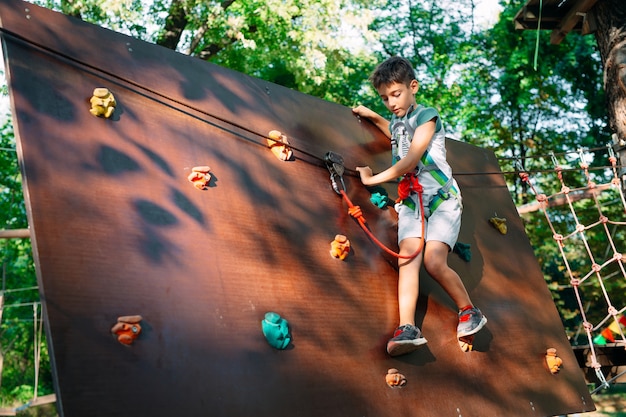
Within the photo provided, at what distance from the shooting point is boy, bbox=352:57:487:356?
2.76 m

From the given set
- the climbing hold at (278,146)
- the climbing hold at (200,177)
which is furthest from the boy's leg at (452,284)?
the climbing hold at (200,177)

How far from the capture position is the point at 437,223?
2822 mm

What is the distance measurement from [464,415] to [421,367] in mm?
256

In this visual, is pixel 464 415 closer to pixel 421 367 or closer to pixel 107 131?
pixel 421 367

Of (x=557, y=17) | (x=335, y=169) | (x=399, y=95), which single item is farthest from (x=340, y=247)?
(x=557, y=17)

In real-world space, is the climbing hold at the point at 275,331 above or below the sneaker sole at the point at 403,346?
above

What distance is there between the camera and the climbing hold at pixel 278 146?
8.85 feet

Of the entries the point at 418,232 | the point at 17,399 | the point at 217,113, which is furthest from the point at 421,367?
the point at 17,399

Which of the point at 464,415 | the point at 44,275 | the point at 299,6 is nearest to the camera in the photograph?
the point at 44,275

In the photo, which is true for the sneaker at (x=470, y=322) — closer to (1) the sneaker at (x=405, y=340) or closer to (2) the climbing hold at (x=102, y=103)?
(1) the sneaker at (x=405, y=340)

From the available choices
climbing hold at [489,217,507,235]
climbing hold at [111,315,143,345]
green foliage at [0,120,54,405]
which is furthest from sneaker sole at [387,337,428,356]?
green foliage at [0,120,54,405]

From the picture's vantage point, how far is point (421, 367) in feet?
8.43

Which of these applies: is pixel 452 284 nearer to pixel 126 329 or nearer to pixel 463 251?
pixel 463 251

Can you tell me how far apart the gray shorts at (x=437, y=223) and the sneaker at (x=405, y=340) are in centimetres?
45
